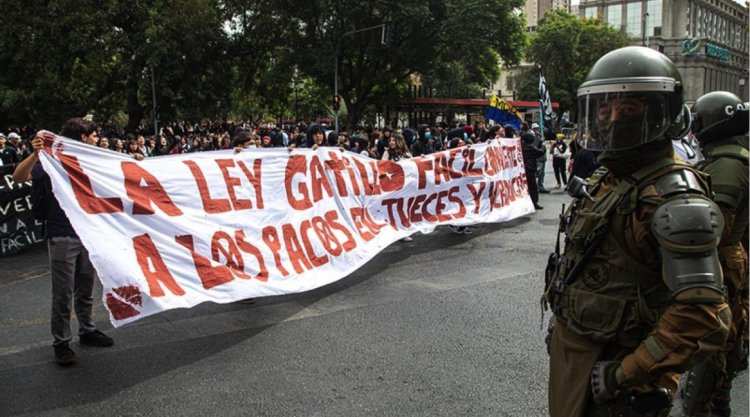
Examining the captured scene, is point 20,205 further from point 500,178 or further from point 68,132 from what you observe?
point 500,178

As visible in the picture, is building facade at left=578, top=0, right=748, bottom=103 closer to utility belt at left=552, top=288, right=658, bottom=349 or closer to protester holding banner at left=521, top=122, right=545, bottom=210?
protester holding banner at left=521, top=122, right=545, bottom=210

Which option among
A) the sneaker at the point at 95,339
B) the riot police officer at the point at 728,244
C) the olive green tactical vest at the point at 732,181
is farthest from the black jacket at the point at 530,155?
the sneaker at the point at 95,339

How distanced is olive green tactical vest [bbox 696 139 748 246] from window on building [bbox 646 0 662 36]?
111m

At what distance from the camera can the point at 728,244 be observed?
3.24 metres

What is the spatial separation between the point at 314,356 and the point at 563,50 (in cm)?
6063

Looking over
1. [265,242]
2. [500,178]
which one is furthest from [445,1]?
[265,242]

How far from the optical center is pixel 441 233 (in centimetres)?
959

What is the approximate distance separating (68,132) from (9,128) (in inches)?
1345

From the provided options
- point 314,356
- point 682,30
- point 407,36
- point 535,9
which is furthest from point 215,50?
point 535,9

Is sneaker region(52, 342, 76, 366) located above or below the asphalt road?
above

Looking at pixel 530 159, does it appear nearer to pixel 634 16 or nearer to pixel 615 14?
pixel 634 16

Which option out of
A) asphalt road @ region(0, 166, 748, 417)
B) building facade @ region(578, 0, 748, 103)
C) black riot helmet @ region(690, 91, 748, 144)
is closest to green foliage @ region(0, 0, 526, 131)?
asphalt road @ region(0, 166, 748, 417)

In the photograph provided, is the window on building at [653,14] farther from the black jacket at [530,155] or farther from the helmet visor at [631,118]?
the helmet visor at [631,118]

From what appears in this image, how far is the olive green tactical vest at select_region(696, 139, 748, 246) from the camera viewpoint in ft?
10.6
